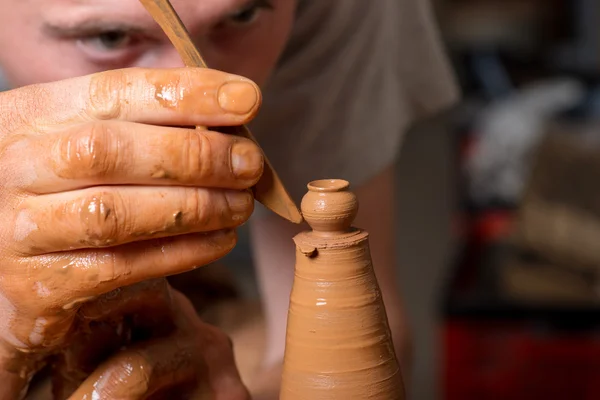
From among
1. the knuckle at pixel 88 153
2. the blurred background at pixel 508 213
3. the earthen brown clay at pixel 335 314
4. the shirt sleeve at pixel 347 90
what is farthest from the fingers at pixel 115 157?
the blurred background at pixel 508 213

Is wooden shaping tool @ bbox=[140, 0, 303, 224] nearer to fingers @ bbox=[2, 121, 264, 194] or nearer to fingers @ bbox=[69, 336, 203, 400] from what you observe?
fingers @ bbox=[2, 121, 264, 194]

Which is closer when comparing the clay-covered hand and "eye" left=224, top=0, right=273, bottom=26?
the clay-covered hand

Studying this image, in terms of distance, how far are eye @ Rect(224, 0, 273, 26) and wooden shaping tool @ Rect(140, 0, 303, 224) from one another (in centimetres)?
12

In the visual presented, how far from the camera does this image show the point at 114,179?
626 mm

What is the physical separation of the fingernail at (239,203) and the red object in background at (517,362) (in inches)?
53.7

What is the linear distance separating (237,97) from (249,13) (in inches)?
8.5

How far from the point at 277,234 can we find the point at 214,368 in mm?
544

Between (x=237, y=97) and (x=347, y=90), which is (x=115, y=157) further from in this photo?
(x=347, y=90)

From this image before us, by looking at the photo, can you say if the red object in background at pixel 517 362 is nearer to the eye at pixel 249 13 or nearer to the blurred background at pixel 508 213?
the blurred background at pixel 508 213

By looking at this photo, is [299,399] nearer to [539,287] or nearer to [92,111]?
[92,111]

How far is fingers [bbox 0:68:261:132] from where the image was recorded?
2.07ft

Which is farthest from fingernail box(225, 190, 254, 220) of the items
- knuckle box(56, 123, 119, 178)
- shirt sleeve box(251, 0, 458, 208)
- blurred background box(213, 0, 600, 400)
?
blurred background box(213, 0, 600, 400)

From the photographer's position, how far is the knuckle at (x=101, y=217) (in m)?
0.61

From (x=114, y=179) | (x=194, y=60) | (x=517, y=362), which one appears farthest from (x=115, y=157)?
(x=517, y=362)
